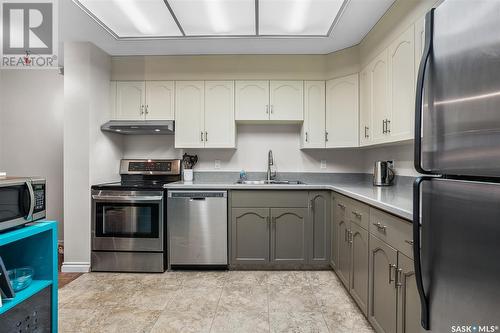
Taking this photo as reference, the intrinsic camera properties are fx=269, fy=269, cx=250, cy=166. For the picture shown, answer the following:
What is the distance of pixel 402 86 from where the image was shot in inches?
78.9

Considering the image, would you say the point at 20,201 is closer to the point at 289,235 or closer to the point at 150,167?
the point at 150,167

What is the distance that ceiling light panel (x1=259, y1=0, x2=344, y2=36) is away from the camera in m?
2.15

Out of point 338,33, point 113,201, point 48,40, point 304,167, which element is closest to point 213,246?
point 113,201

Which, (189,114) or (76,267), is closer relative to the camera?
(76,267)

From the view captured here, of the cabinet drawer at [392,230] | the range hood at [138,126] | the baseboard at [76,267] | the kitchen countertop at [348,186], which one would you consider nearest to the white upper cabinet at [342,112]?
the kitchen countertop at [348,186]

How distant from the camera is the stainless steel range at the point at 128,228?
2.82 meters

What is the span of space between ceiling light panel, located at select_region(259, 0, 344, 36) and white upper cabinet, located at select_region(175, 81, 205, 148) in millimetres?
1050

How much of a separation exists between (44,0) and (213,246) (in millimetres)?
2640

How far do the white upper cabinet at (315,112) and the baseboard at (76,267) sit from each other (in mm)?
2802

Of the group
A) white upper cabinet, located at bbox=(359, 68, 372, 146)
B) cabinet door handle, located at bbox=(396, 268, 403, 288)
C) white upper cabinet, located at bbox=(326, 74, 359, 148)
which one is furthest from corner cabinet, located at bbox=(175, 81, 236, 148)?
cabinet door handle, located at bbox=(396, 268, 403, 288)

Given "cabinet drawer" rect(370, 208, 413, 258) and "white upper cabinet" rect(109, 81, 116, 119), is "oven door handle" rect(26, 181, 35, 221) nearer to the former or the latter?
"cabinet drawer" rect(370, 208, 413, 258)

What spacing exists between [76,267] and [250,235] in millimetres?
1888

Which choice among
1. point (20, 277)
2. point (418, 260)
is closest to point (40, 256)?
point (20, 277)

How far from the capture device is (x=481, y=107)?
2.55 ft
